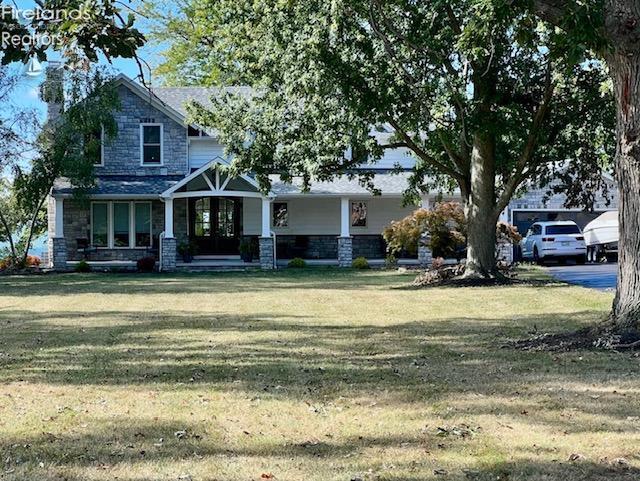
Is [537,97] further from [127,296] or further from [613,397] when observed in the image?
[613,397]

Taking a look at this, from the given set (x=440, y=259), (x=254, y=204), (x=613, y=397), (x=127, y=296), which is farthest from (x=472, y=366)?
(x=254, y=204)

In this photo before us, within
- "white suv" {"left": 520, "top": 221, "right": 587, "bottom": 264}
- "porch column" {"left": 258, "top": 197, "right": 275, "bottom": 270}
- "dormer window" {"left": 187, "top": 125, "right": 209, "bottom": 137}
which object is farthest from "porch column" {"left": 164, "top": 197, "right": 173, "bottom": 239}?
"white suv" {"left": 520, "top": 221, "right": 587, "bottom": 264}

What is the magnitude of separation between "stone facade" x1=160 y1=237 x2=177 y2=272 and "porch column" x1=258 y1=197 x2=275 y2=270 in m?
3.22

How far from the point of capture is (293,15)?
16859 mm

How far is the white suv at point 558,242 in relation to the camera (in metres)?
28.8

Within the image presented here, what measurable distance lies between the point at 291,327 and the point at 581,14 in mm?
5940

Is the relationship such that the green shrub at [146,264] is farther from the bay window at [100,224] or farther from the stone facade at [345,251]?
the stone facade at [345,251]

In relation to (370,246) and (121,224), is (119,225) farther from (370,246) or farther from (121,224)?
(370,246)

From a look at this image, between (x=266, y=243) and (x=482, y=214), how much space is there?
9907 mm

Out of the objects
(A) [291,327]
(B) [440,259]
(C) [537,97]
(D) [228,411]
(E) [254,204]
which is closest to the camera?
(D) [228,411]

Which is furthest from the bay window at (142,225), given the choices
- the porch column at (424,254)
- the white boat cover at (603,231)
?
the white boat cover at (603,231)

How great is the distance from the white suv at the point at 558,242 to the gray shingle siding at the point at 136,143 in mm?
14500

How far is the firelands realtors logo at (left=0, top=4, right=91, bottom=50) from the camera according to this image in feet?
15.1

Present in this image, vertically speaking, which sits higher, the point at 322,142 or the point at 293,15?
the point at 293,15
